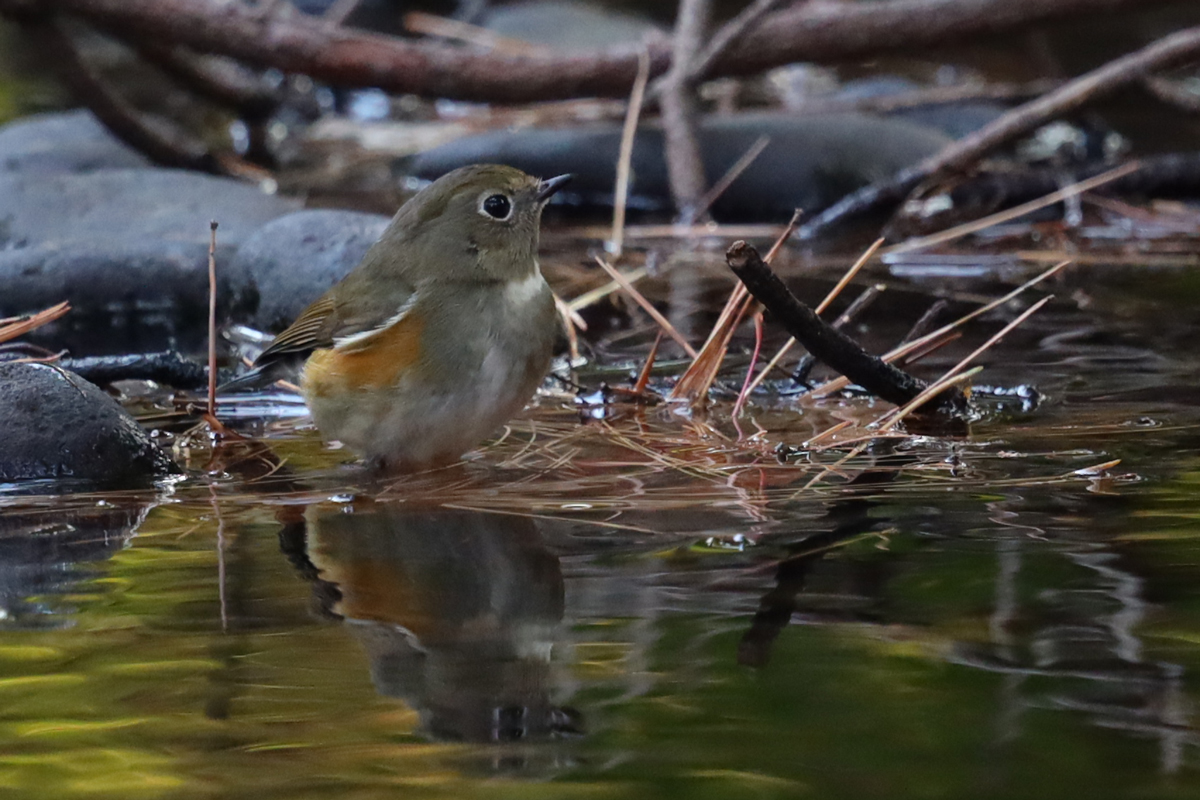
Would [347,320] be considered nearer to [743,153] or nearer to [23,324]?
[23,324]

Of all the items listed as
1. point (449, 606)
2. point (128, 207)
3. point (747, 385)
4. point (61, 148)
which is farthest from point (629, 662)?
point (61, 148)

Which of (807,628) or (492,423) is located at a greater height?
(492,423)

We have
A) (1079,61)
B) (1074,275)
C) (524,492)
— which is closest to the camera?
(524,492)

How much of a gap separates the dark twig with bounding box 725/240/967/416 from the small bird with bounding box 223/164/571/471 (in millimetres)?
651

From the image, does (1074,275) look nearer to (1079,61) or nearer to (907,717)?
(907,717)

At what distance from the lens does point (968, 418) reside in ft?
13.3

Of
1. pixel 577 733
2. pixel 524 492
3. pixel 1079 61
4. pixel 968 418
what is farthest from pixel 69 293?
pixel 1079 61

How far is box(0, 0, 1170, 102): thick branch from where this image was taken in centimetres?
756

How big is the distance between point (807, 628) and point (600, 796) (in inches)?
25.9

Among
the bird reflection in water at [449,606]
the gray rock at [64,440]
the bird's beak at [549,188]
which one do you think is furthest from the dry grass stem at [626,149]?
the bird reflection in water at [449,606]

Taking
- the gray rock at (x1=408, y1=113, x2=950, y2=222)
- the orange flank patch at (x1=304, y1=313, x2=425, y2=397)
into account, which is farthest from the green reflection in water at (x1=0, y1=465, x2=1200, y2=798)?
the gray rock at (x1=408, y1=113, x2=950, y2=222)

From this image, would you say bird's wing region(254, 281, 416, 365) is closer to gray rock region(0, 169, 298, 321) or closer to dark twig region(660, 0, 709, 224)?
gray rock region(0, 169, 298, 321)

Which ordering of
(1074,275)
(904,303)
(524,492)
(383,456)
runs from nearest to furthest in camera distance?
(524,492), (383,456), (904,303), (1074,275)

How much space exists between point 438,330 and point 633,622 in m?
1.36
